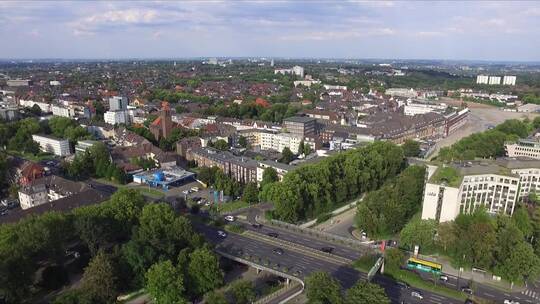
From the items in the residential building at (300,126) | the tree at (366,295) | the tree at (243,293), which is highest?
the residential building at (300,126)

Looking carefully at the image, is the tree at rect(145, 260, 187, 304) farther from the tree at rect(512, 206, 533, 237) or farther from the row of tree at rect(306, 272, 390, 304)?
the tree at rect(512, 206, 533, 237)

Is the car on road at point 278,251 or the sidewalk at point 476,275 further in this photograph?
the car on road at point 278,251

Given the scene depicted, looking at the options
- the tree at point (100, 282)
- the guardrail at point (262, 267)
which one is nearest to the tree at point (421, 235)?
the guardrail at point (262, 267)

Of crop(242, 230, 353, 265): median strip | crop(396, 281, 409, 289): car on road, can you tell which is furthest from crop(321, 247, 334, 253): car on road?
crop(396, 281, 409, 289): car on road

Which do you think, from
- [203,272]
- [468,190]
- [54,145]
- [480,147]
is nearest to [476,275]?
[468,190]

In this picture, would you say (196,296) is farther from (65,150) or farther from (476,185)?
(65,150)

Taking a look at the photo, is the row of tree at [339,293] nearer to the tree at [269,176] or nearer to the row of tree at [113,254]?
the row of tree at [113,254]

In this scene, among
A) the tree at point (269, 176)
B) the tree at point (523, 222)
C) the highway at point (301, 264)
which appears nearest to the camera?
the highway at point (301, 264)

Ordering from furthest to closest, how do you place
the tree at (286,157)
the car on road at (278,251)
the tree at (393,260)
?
the tree at (286,157) → the car on road at (278,251) → the tree at (393,260)
